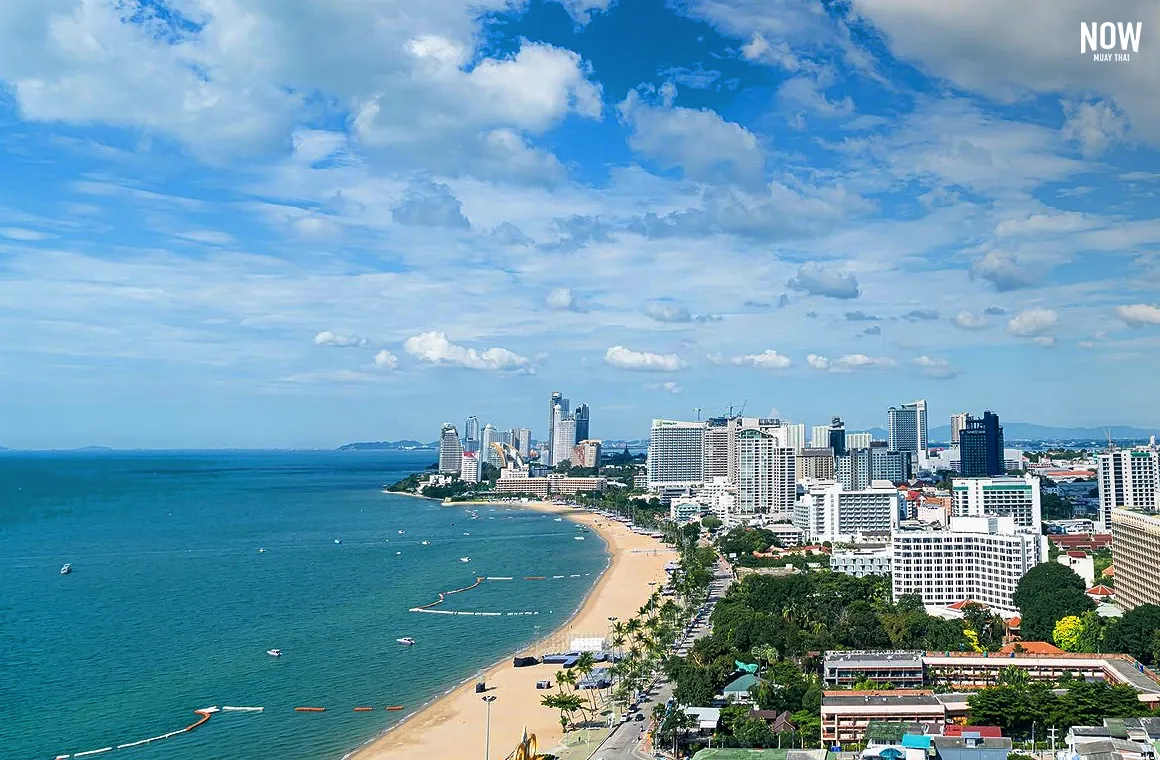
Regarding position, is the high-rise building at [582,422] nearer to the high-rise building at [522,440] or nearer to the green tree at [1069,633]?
the high-rise building at [522,440]

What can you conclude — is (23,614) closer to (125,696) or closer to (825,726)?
(125,696)

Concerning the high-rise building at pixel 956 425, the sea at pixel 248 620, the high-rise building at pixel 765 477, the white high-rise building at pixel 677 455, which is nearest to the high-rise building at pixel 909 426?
the high-rise building at pixel 956 425

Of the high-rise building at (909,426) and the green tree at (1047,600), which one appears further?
the high-rise building at (909,426)

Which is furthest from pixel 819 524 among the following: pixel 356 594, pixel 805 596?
pixel 356 594

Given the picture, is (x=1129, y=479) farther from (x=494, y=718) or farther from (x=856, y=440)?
(x=856, y=440)

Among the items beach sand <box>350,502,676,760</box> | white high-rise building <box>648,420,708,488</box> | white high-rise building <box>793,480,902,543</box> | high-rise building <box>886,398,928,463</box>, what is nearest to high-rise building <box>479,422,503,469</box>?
white high-rise building <box>648,420,708,488</box>

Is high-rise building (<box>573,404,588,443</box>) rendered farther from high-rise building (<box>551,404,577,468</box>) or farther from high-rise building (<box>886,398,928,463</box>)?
high-rise building (<box>886,398,928,463</box>)

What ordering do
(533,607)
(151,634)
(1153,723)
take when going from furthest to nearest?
(533,607), (151,634), (1153,723)
